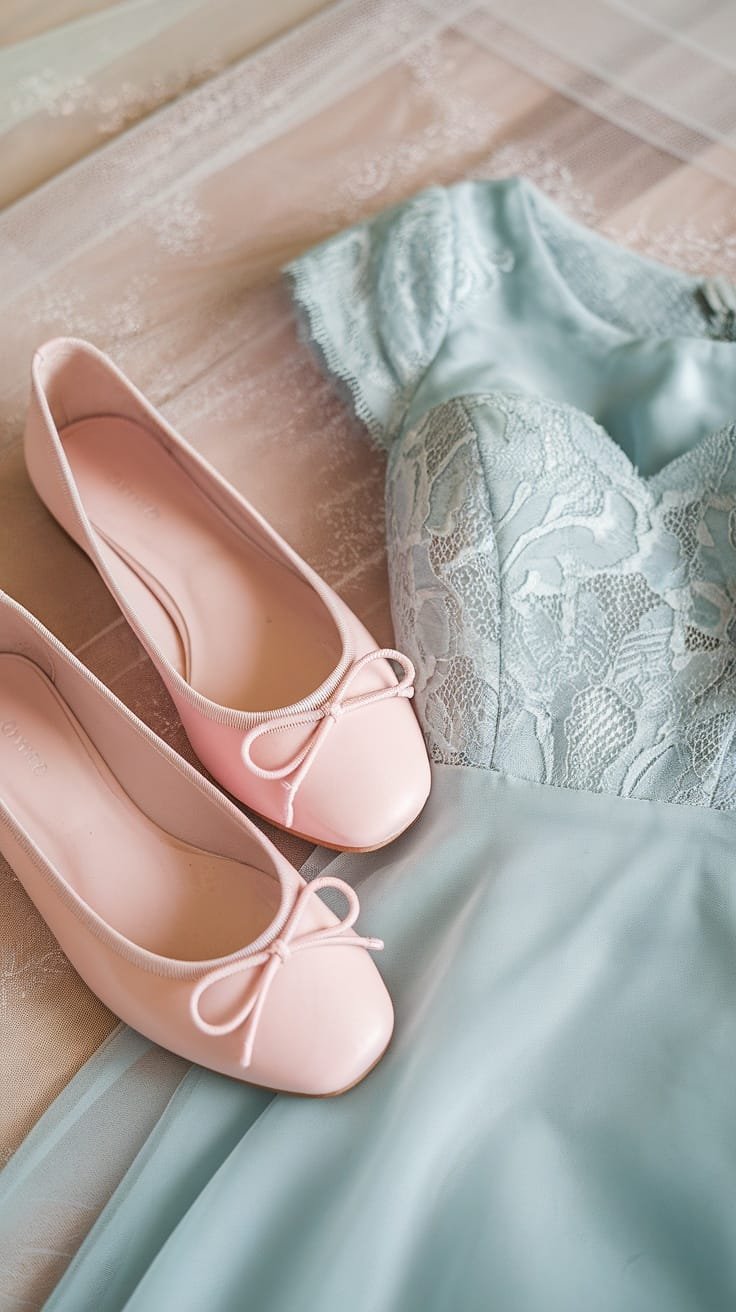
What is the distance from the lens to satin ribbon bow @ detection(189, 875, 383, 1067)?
79 centimetres

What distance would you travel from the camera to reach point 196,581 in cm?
110

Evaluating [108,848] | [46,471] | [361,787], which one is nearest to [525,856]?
[361,787]

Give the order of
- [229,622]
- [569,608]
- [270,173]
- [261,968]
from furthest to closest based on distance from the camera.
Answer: [270,173]
[229,622]
[569,608]
[261,968]

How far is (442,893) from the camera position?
887 millimetres

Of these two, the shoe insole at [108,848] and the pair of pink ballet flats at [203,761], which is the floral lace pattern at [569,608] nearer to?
the pair of pink ballet flats at [203,761]

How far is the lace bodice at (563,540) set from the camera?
92 cm

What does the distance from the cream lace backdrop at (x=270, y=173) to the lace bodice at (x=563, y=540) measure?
0.14m

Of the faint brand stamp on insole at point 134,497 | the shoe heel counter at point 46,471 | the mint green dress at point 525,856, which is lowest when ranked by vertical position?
the mint green dress at point 525,856

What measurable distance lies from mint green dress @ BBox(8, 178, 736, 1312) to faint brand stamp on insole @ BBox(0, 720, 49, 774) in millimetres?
294

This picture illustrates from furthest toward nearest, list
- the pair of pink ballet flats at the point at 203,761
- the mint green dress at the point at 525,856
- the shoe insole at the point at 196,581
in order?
the shoe insole at the point at 196,581, the pair of pink ballet flats at the point at 203,761, the mint green dress at the point at 525,856

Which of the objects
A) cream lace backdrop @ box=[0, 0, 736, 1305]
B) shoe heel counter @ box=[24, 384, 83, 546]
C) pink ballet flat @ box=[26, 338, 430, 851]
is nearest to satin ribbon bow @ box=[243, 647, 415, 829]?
pink ballet flat @ box=[26, 338, 430, 851]

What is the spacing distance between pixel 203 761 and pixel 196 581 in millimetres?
213

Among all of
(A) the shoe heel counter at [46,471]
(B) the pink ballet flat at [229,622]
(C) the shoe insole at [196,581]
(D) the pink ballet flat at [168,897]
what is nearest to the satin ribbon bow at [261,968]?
(D) the pink ballet flat at [168,897]

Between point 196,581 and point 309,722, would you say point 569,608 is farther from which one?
point 196,581
